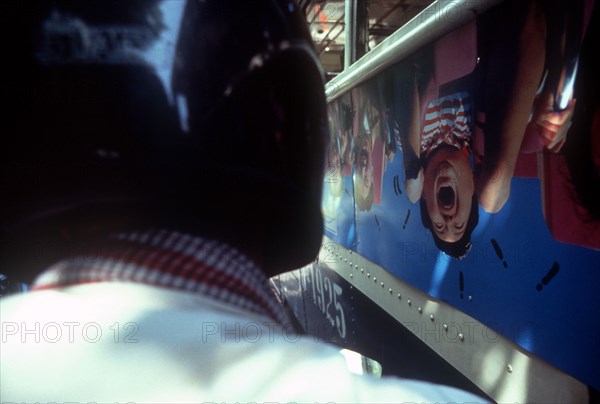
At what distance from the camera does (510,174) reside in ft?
4.32

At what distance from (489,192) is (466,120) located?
242 mm

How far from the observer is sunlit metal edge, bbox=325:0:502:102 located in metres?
1.43

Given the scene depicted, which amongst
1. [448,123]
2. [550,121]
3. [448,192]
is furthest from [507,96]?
[448,192]

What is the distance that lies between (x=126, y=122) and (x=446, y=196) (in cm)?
113

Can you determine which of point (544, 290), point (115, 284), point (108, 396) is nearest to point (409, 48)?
point (544, 290)

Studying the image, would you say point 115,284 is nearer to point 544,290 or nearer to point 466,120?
point 544,290

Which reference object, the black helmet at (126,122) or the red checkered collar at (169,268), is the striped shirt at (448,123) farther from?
the red checkered collar at (169,268)

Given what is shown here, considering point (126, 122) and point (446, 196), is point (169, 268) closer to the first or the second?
point (126, 122)

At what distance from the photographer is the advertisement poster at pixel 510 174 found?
1093 millimetres

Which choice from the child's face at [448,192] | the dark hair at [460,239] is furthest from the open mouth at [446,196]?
the dark hair at [460,239]

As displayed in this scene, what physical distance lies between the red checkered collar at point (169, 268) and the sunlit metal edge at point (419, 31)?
1.06m

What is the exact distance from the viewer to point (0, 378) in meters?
0.61

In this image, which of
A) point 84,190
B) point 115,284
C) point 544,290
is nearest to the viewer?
point 115,284

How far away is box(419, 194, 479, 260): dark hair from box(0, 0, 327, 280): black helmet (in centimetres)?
82
